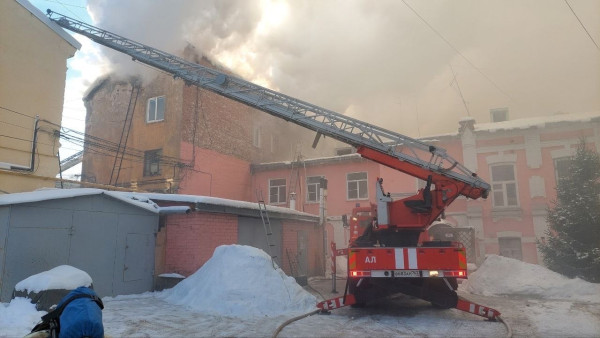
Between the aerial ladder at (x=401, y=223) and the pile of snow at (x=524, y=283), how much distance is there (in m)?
5.16

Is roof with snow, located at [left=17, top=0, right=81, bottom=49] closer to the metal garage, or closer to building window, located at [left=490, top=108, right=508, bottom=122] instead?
the metal garage

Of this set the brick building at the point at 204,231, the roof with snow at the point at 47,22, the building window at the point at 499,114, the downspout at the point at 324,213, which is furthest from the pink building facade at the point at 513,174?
the roof with snow at the point at 47,22

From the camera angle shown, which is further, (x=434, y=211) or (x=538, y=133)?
(x=538, y=133)

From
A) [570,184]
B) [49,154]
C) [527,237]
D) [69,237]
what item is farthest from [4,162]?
[527,237]

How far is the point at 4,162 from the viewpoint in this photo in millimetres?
11773

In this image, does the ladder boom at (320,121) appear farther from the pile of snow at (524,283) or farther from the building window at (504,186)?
the building window at (504,186)

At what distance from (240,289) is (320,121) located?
16.3 feet

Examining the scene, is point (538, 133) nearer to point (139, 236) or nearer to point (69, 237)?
point (139, 236)

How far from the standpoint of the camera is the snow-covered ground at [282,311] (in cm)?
716

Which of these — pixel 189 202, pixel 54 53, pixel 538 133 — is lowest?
pixel 189 202

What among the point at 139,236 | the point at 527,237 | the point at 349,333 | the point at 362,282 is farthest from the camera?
the point at 527,237

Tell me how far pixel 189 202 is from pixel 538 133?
16682mm

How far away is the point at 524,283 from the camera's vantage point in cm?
1272

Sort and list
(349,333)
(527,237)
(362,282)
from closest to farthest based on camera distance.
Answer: (349,333), (362,282), (527,237)
